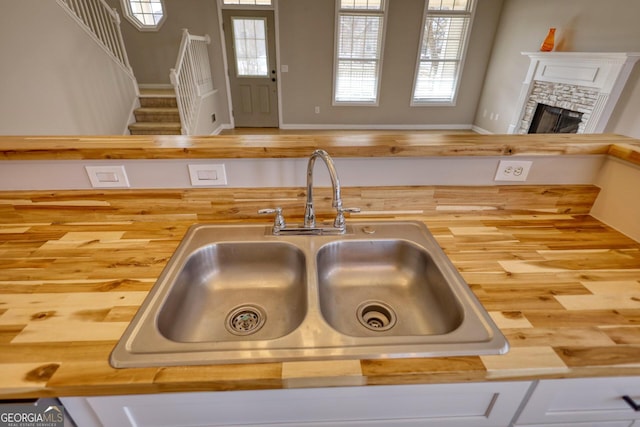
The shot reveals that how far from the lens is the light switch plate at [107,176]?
937 mm

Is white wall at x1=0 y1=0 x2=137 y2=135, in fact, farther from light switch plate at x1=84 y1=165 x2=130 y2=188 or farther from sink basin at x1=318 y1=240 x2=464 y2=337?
sink basin at x1=318 y1=240 x2=464 y2=337

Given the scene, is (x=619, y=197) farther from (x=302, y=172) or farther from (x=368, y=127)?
(x=368, y=127)

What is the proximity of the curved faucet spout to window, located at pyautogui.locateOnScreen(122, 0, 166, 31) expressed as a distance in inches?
231

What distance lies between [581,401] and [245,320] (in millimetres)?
804

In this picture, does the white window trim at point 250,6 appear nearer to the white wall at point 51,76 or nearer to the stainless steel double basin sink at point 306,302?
the white wall at point 51,76

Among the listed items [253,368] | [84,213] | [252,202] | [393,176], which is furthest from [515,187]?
[84,213]

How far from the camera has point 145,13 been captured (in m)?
5.03

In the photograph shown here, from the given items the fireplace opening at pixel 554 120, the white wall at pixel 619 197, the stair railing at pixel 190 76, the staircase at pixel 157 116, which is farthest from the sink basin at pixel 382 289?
the fireplace opening at pixel 554 120

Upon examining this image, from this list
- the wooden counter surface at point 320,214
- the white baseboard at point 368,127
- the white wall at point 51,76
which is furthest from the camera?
the white baseboard at point 368,127

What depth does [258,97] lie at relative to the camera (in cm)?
573

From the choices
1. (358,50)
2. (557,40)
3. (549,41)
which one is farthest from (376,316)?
(358,50)

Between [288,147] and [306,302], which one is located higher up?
[288,147]

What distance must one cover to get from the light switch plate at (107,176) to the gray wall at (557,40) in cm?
451

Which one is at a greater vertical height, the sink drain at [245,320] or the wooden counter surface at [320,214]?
the wooden counter surface at [320,214]
